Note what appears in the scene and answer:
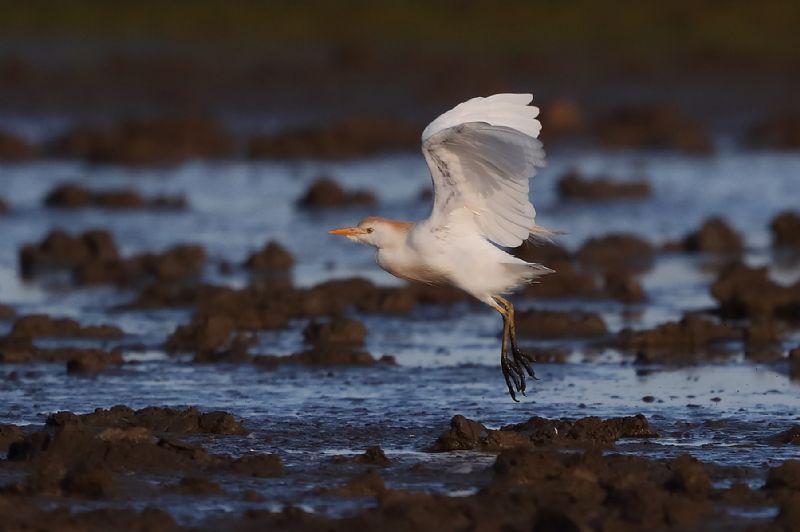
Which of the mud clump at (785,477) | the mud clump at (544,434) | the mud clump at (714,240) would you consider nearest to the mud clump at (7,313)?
the mud clump at (544,434)

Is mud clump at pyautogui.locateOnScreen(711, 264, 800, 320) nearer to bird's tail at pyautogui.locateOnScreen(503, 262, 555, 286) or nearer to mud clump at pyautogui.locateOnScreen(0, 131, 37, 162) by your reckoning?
bird's tail at pyautogui.locateOnScreen(503, 262, 555, 286)

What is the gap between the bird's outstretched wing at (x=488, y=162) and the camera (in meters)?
9.73

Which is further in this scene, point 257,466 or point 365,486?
point 257,466

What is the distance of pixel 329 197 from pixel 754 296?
7593mm

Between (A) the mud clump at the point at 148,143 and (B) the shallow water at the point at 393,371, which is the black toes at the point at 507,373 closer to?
(B) the shallow water at the point at 393,371

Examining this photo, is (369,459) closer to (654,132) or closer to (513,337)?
(513,337)

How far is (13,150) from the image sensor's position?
26.1m

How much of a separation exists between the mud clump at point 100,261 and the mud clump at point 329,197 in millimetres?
3693

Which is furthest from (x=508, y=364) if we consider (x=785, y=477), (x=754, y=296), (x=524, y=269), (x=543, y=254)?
(x=543, y=254)

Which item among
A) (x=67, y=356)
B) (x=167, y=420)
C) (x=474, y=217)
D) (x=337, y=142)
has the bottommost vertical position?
(x=167, y=420)

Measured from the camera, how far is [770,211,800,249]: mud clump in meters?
18.5

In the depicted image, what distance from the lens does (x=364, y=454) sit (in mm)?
9484

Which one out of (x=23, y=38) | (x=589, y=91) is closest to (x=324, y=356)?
(x=589, y=91)

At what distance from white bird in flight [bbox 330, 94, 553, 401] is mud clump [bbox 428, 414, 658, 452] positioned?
30.8 inches
